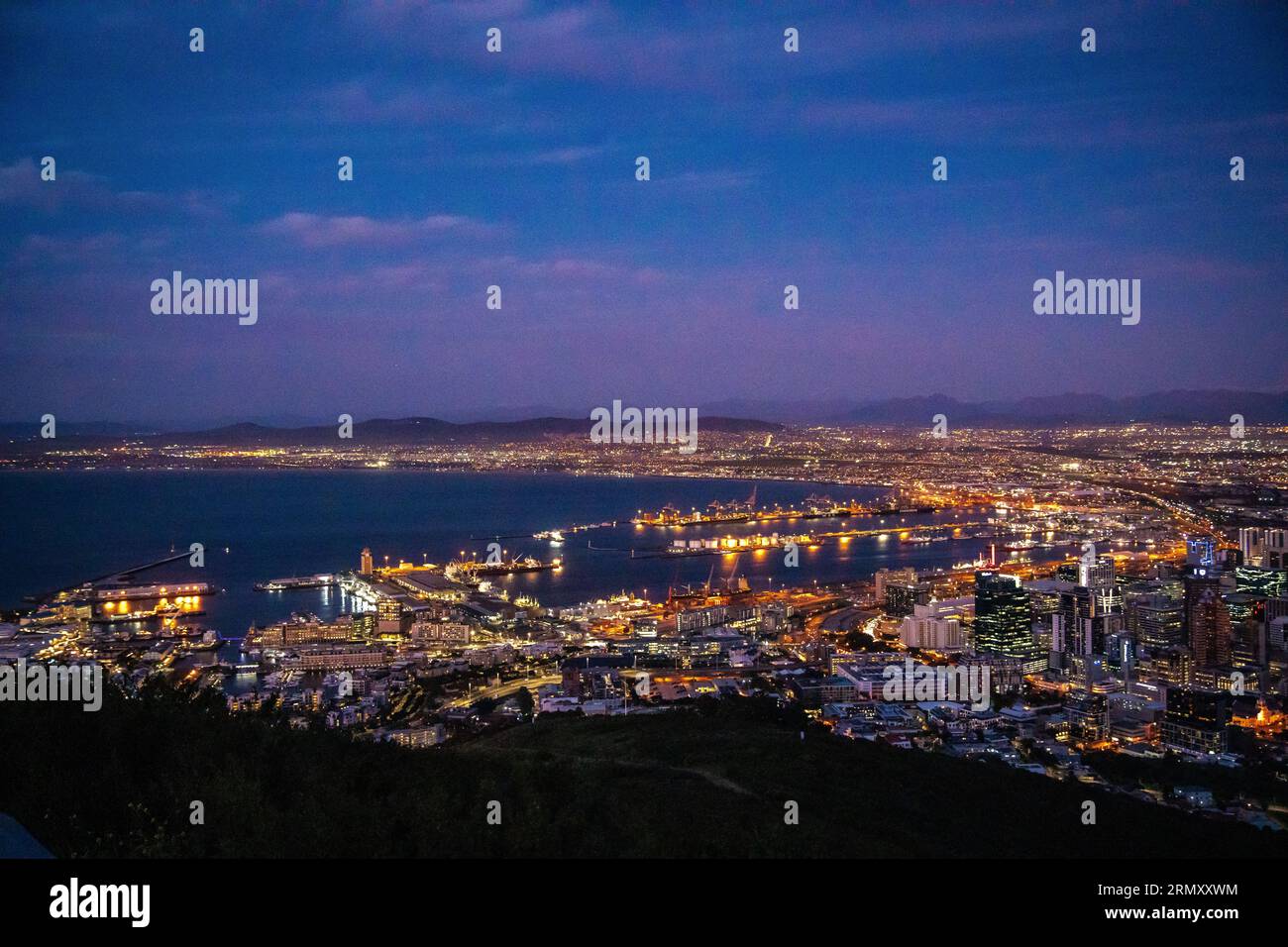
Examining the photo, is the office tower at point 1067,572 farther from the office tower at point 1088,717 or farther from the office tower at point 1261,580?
the office tower at point 1088,717

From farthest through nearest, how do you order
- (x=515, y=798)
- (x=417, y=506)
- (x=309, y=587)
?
1. (x=417, y=506)
2. (x=309, y=587)
3. (x=515, y=798)

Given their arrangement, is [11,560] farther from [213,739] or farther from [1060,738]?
[1060,738]

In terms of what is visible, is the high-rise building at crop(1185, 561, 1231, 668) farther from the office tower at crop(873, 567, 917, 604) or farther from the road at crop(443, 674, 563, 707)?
the road at crop(443, 674, 563, 707)

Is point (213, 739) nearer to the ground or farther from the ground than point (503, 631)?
farther from the ground

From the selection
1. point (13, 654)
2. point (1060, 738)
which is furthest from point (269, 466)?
point (1060, 738)

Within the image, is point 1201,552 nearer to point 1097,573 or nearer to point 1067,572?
point 1097,573

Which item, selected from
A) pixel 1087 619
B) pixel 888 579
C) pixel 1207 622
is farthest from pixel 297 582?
pixel 1207 622
